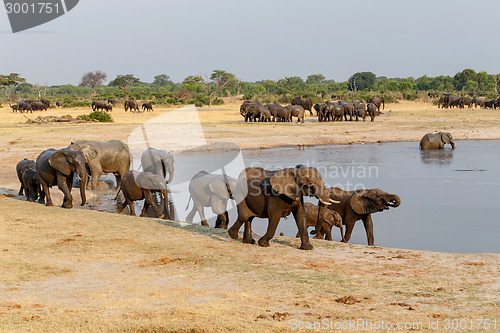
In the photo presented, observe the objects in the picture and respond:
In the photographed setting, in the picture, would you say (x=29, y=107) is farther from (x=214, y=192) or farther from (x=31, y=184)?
(x=214, y=192)

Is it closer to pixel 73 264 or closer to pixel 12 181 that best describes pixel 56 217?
pixel 73 264

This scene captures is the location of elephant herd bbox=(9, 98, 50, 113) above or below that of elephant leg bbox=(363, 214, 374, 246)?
above

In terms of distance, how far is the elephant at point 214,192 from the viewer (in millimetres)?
9867

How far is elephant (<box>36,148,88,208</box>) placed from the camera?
1177 centimetres

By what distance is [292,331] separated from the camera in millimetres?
5152

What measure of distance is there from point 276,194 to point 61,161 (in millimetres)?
5411

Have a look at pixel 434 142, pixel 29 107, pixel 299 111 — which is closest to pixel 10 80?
pixel 29 107

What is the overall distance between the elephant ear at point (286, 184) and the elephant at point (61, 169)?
17.0ft

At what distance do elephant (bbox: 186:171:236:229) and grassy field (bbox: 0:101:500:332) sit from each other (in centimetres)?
52

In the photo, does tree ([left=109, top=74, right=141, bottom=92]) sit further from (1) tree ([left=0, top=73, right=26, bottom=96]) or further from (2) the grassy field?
(2) the grassy field

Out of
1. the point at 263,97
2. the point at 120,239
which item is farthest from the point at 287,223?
the point at 263,97

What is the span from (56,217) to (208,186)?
2.90 m

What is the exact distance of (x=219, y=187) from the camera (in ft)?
32.4

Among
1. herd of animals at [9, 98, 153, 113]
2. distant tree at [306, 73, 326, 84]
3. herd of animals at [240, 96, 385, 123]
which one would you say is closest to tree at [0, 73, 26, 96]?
herd of animals at [9, 98, 153, 113]
